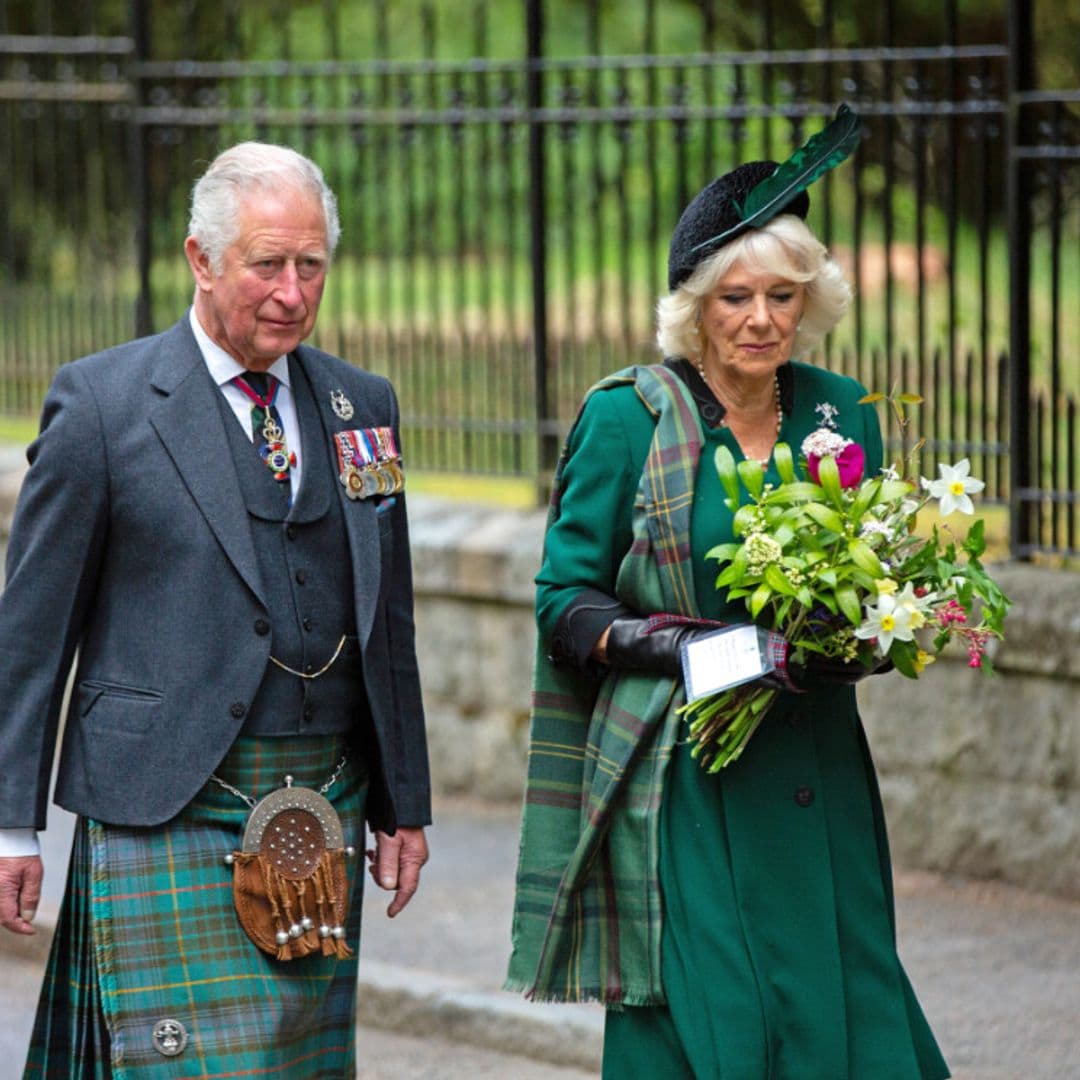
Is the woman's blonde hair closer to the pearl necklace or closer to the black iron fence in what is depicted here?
the pearl necklace

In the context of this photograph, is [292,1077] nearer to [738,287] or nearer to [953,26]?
[738,287]

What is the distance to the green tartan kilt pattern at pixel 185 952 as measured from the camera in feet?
13.0

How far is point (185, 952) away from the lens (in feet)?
13.0

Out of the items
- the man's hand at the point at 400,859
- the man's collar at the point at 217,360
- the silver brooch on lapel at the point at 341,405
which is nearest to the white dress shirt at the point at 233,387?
the man's collar at the point at 217,360

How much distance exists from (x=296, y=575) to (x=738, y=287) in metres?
0.95

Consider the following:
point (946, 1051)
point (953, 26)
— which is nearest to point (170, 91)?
point (953, 26)

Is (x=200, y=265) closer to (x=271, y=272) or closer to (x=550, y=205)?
(x=271, y=272)

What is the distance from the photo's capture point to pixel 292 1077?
4.10 m

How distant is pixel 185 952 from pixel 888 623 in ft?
4.42

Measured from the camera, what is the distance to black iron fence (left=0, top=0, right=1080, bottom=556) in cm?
689

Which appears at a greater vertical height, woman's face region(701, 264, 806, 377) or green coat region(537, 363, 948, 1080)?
woman's face region(701, 264, 806, 377)

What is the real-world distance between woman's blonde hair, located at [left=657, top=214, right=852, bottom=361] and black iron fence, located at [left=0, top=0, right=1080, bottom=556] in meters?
2.70

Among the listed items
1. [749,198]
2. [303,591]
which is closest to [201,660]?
[303,591]

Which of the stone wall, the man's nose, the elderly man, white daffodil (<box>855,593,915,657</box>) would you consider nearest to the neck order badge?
the elderly man
